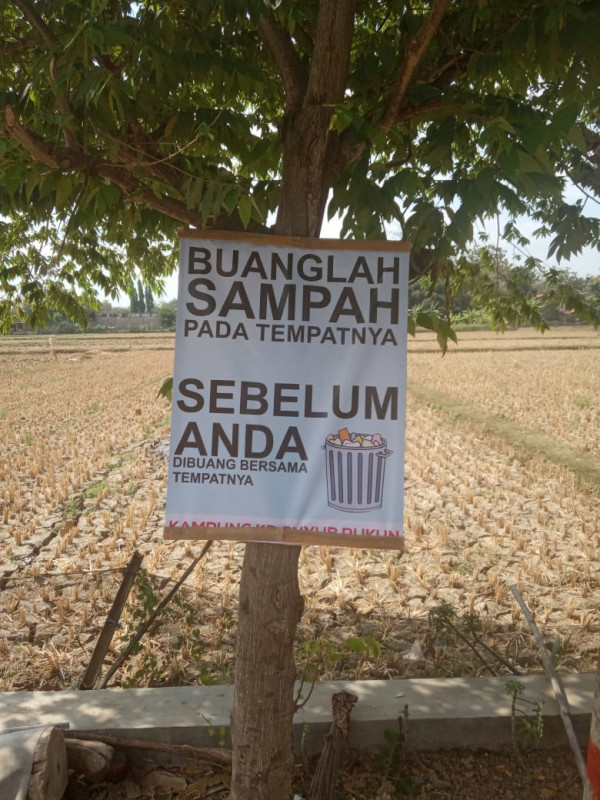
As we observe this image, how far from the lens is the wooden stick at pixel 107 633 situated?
9.91 ft

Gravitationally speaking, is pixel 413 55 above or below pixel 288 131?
above

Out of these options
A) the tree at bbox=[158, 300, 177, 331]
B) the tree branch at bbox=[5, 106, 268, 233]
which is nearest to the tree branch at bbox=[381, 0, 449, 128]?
the tree branch at bbox=[5, 106, 268, 233]

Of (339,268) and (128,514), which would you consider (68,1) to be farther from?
(128,514)

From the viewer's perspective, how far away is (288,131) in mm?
2137

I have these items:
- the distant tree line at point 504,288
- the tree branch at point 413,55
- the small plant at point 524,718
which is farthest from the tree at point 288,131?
the distant tree line at point 504,288

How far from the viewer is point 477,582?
4.76 metres

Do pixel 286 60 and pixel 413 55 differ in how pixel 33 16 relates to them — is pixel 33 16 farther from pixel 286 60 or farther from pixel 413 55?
pixel 413 55

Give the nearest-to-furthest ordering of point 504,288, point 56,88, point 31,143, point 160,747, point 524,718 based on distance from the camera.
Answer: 1. point 56,88
2. point 31,143
3. point 160,747
4. point 524,718
5. point 504,288

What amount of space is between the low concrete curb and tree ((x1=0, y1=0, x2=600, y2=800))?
39 centimetres

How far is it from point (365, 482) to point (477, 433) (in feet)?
27.1

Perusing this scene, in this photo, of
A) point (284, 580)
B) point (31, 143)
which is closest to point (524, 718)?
point (284, 580)

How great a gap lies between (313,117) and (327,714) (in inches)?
94.7

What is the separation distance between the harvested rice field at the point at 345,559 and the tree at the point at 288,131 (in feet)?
1.80

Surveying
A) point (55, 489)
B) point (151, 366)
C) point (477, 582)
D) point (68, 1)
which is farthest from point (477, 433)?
point (151, 366)
